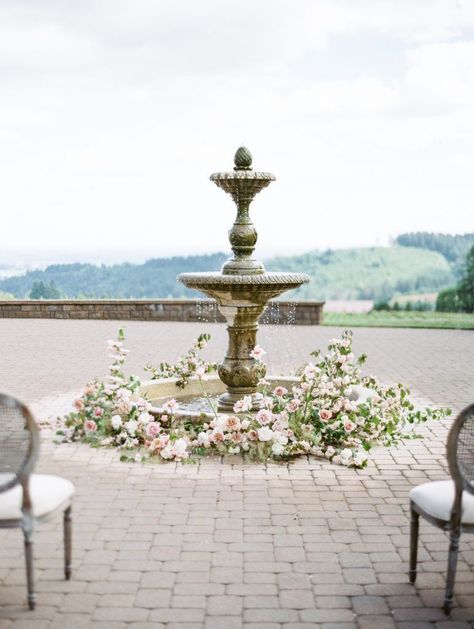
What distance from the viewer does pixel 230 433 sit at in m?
6.45

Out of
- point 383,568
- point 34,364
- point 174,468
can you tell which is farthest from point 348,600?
A: point 34,364

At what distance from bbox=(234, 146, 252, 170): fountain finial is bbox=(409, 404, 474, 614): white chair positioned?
14.2ft

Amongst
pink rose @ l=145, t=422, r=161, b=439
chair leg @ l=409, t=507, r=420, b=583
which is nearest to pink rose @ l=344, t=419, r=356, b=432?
pink rose @ l=145, t=422, r=161, b=439

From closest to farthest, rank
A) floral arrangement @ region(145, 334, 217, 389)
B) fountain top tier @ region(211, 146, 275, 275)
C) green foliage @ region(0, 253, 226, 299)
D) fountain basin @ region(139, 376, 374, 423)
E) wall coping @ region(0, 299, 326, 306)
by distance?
1. fountain top tier @ region(211, 146, 275, 275)
2. fountain basin @ region(139, 376, 374, 423)
3. floral arrangement @ region(145, 334, 217, 389)
4. wall coping @ region(0, 299, 326, 306)
5. green foliage @ region(0, 253, 226, 299)

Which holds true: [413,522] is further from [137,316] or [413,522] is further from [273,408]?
[137,316]

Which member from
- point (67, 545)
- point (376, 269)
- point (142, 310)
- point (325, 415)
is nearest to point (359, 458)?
point (325, 415)

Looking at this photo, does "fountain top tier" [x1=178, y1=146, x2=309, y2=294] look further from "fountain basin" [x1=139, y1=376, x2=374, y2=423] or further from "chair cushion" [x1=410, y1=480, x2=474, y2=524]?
"chair cushion" [x1=410, y1=480, x2=474, y2=524]

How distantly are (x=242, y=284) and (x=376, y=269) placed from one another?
1590cm

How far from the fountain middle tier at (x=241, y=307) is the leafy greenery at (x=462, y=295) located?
51.2 feet

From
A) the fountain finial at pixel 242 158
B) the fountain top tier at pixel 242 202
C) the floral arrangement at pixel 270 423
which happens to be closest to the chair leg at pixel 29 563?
the floral arrangement at pixel 270 423

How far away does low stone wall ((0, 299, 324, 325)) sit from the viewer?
17672mm

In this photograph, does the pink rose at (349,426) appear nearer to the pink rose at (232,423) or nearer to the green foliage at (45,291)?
the pink rose at (232,423)

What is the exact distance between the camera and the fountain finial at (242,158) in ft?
24.3

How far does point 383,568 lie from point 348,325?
45.4 feet
